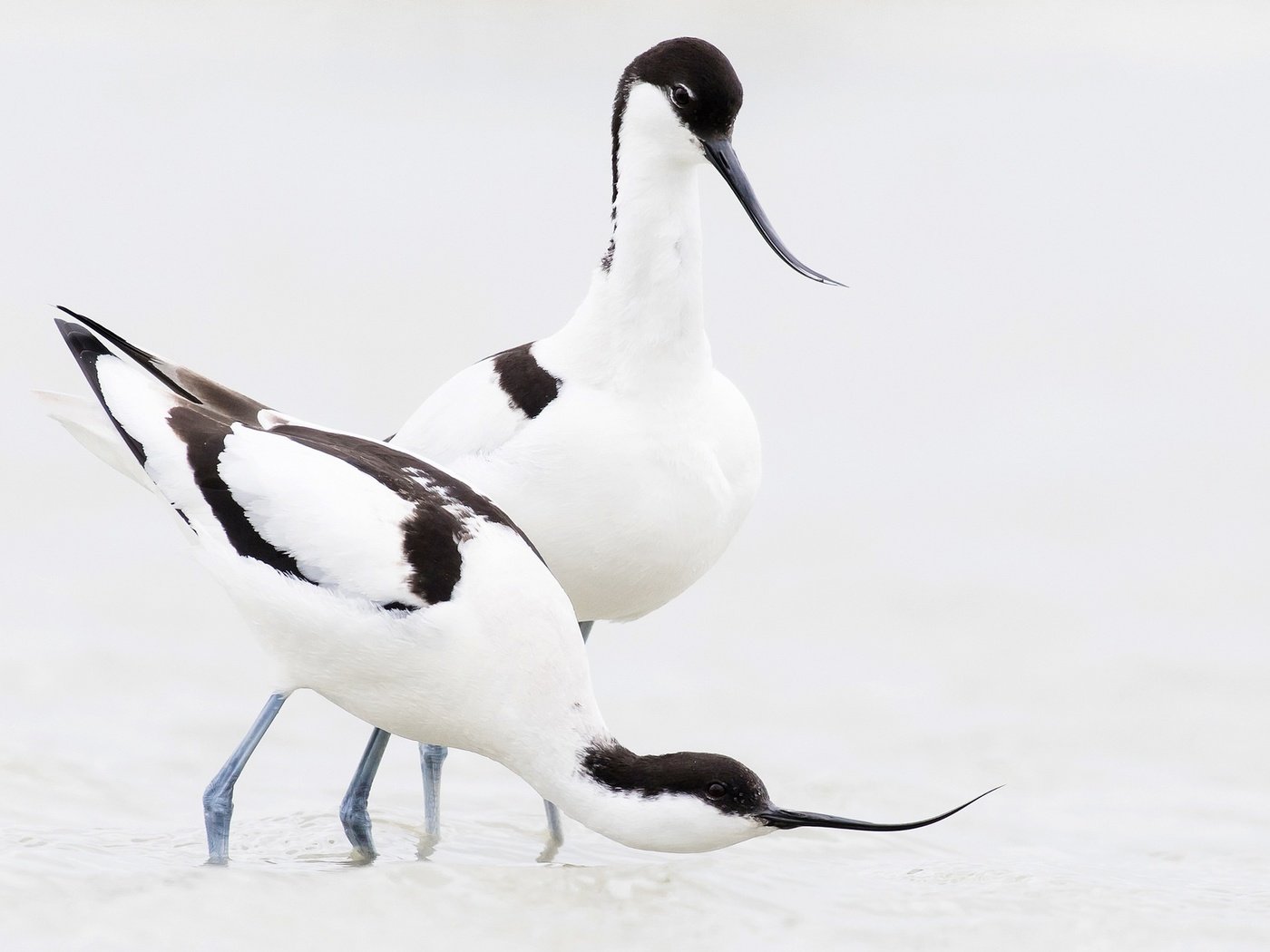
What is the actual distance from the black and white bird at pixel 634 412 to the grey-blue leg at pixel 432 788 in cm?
40

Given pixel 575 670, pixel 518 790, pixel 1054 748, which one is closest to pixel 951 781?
pixel 1054 748

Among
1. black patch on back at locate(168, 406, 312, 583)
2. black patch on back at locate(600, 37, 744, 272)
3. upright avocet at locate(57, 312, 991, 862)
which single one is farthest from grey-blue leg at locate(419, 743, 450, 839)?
black patch on back at locate(600, 37, 744, 272)

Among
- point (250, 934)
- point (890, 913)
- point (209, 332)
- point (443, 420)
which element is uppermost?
point (209, 332)

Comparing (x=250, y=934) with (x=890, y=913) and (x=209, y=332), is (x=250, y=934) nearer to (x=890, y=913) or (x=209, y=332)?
(x=890, y=913)

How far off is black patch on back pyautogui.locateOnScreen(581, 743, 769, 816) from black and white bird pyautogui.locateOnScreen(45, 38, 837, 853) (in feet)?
2.91

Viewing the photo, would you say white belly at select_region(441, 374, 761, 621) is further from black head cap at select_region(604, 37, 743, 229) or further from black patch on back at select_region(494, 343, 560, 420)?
black head cap at select_region(604, 37, 743, 229)

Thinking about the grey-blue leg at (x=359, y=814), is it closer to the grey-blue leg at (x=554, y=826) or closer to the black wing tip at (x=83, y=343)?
the grey-blue leg at (x=554, y=826)

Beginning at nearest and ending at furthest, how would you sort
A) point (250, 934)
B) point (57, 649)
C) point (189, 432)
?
point (250, 934)
point (189, 432)
point (57, 649)

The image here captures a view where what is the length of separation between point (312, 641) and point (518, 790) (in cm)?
218

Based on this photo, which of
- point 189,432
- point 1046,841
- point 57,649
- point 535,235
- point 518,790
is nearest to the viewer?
point 189,432

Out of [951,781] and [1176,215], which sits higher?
[1176,215]

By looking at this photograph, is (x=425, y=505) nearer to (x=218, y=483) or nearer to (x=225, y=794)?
(x=218, y=483)

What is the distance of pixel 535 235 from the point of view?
11867 millimetres

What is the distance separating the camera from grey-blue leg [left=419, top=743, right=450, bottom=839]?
6.04m
